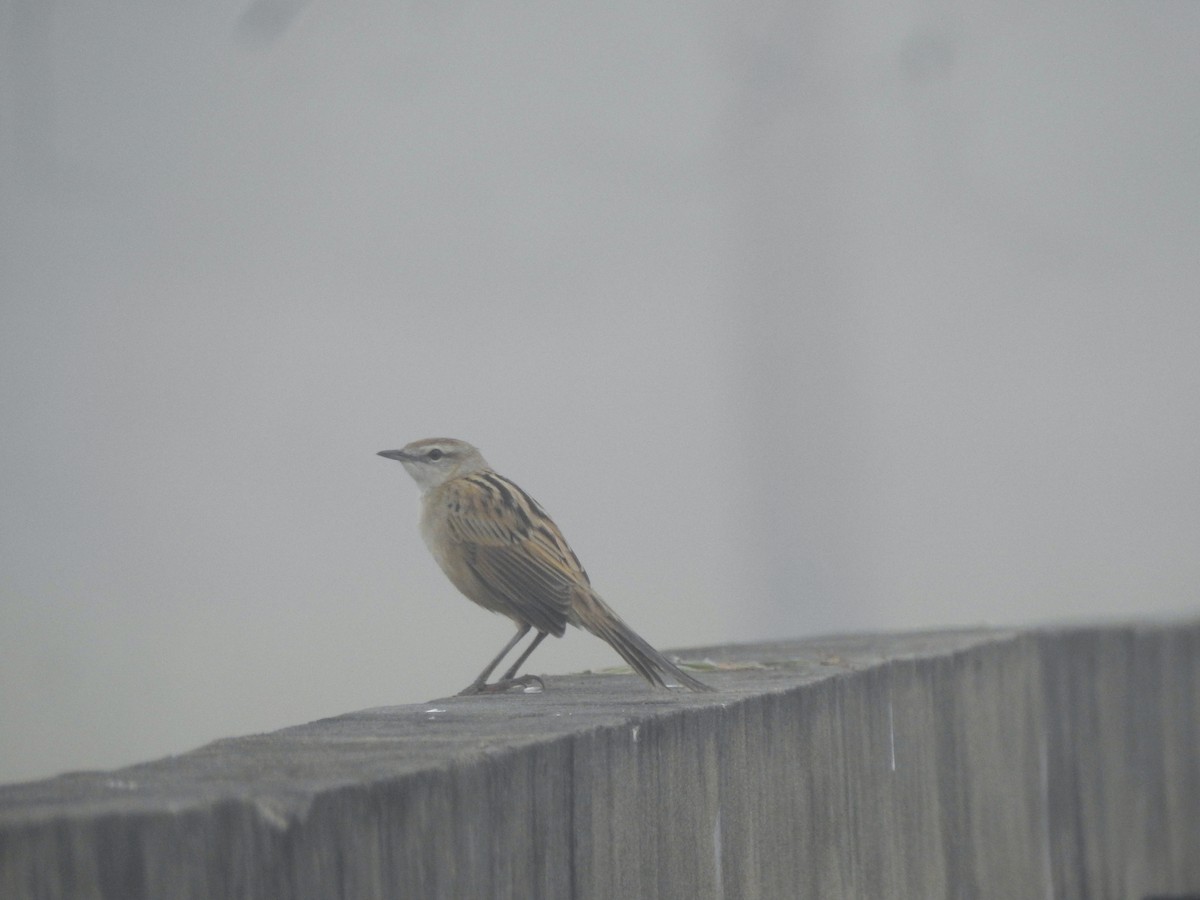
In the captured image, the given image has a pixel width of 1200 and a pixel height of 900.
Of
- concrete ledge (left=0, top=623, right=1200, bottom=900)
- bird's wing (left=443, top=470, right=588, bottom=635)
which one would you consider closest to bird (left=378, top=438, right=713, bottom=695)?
bird's wing (left=443, top=470, right=588, bottom=635)

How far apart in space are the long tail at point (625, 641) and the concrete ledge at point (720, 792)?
11 centimetres

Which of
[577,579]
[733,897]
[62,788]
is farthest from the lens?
[577,579]

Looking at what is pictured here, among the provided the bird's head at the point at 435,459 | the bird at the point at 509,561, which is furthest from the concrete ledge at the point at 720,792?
the bird's head at the point at 435,459

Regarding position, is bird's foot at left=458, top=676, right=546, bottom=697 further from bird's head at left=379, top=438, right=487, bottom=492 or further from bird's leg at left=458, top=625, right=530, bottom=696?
bird's head at left=379, top=438, right=487, bottom=492

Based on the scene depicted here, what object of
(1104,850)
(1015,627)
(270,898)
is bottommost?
(1104,850)

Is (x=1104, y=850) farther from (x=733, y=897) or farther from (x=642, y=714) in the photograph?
(x=642, y=714)

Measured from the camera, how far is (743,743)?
14.2ft

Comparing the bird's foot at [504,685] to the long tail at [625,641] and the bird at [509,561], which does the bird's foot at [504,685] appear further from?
the long tail at [625,641]

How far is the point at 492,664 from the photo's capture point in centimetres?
598

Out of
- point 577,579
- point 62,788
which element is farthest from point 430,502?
point 62,788

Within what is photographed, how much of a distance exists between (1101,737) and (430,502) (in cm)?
288

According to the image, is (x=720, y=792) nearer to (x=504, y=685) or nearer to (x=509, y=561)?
(x=504, y=685)

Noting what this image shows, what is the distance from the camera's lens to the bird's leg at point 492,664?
19.3 ft

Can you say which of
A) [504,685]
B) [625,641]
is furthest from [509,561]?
[625,641]
